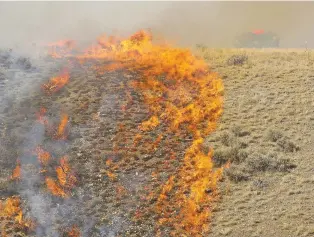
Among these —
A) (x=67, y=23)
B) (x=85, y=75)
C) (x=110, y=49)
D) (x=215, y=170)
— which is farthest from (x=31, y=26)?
(x=215, y=170)

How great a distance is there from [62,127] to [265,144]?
374 inches

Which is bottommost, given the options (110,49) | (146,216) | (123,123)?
(146,216)

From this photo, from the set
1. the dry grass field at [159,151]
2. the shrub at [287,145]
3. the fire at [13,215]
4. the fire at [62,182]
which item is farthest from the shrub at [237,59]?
the fire at [13,215]

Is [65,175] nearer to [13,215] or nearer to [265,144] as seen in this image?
[13,215]

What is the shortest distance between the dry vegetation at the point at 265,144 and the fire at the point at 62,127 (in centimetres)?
681

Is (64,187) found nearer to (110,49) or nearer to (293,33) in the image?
(110,49)

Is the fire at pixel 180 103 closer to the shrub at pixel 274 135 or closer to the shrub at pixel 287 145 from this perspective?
the shrub at pixel 274 135

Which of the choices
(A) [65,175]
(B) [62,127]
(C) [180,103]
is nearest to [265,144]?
(C) [180,103]

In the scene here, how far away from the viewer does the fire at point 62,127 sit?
21.1m

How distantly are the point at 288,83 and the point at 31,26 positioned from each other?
21811 millimetres

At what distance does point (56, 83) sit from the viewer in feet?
84.6

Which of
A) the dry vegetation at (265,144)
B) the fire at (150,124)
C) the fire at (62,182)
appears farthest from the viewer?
the fire at (150,124)

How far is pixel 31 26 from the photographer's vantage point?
3781 cm

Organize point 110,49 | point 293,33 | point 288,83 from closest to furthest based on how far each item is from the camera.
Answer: point 288,83
point 110,49
point 293,33
